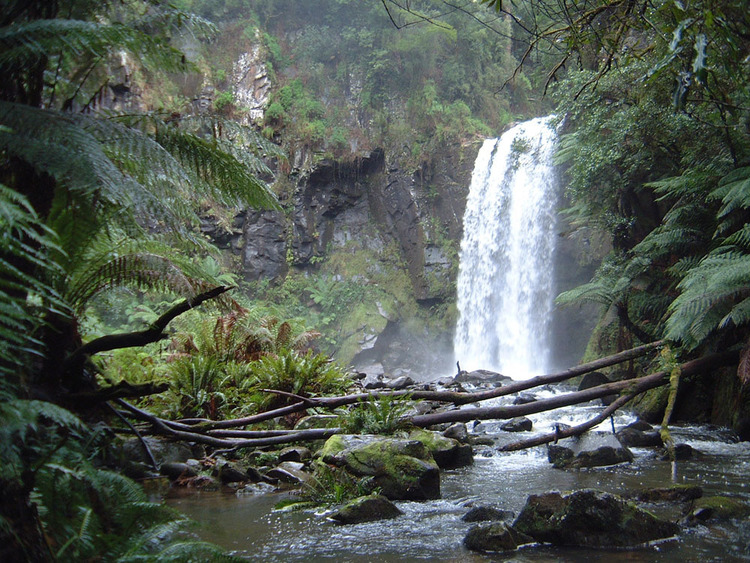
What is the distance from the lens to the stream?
248 cm

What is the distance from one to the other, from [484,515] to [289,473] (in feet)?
6.19

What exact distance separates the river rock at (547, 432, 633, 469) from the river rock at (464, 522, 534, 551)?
2049 millimetres

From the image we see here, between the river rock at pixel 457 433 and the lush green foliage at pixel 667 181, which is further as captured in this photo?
the river rock at pixel 457 433

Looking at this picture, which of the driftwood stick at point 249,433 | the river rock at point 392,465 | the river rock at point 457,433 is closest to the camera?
the river rock at point 392,465

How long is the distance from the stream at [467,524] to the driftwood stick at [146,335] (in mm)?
1091

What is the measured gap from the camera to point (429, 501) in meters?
3.58

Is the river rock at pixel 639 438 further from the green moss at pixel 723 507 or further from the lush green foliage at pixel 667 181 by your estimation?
the green moss at pixel 723 507

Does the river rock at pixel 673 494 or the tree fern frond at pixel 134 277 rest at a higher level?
the tree fern frond at pixel 134 277

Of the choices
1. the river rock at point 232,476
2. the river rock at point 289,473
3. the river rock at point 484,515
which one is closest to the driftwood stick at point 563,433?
the river rock at point 484,515

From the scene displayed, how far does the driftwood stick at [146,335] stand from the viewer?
253 cm

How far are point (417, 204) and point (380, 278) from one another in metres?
3.35

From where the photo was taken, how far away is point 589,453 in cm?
450

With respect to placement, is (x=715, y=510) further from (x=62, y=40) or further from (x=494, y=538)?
Result: (x=62, y=40)

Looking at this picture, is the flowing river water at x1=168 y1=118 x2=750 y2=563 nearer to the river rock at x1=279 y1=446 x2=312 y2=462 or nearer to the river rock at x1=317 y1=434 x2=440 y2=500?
the river rock at x1=317 y1=434 x2=440 y2=500
